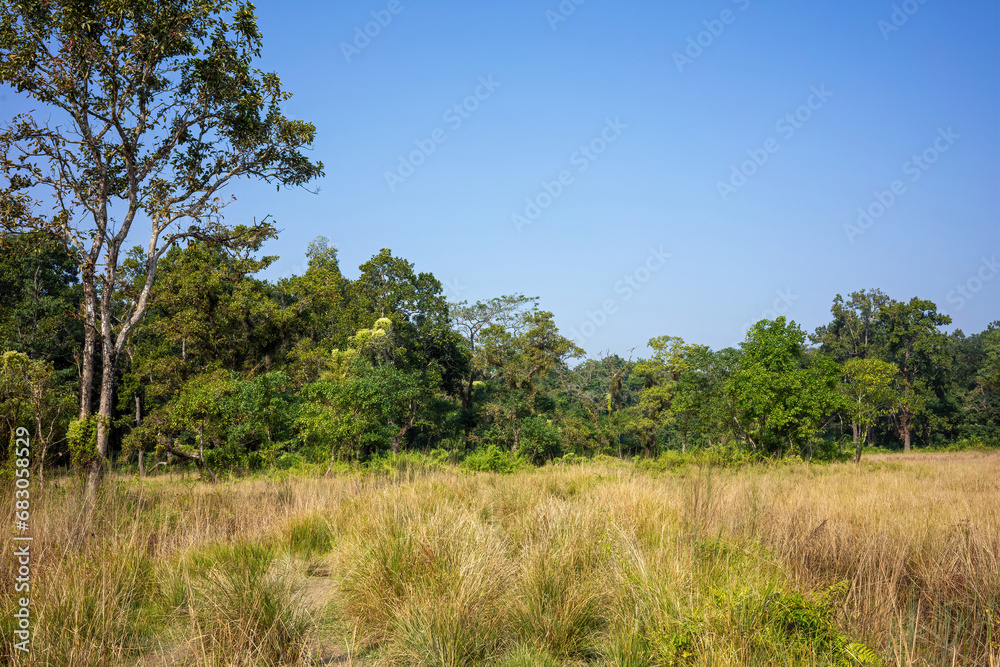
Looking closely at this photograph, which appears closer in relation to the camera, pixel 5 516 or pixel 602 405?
pixel 5 516

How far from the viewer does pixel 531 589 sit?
3.63 metres

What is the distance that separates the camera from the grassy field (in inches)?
117

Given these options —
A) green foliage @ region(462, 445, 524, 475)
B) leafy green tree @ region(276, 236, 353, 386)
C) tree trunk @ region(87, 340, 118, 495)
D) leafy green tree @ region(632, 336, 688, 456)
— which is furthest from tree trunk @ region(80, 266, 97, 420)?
leafy green tree @ region(632, 336, 688, 456)

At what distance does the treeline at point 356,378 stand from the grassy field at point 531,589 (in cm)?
477

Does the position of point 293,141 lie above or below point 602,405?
above

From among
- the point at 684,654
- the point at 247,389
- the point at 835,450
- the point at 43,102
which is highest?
the point at 43,102

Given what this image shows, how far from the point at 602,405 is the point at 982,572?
35019 millimetres

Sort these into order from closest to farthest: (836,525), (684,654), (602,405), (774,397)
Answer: (684,654)
(836,525)
(774,397)
(602,405)

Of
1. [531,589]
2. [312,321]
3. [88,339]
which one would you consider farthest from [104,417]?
[312,321]

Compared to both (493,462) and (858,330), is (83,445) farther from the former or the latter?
(858,330)

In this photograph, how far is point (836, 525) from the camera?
5.25 meters

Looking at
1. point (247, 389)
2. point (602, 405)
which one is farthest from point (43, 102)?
point (602, 405)

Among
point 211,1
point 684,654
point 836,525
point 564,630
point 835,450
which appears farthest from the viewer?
point 835,450

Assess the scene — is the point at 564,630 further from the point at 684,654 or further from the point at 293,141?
the point at 293,141
